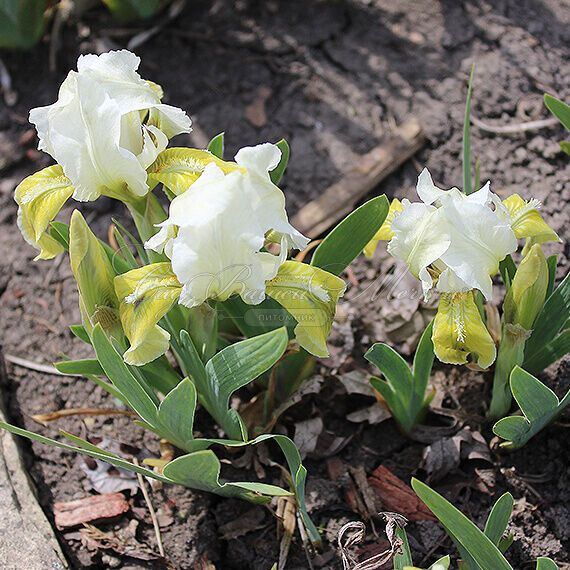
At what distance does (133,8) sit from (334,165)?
4.65 ft

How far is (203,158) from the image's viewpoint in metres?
1.68

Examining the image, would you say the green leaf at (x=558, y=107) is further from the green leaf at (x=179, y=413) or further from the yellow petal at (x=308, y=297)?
the green leaf at (x=179, y=413)

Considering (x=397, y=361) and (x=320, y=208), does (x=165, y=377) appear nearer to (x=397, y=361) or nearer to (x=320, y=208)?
(x=397, y=361)

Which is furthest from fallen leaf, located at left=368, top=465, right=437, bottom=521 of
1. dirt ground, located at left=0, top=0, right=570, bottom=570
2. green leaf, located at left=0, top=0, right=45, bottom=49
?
green leaf, located at left=0, top=0, right=45, bottom=49

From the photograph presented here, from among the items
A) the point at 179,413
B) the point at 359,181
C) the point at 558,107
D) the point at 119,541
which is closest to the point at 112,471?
the point at 119,541

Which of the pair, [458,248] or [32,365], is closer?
[458,248]

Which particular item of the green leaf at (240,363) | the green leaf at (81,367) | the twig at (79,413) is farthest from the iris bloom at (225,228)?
the twig at (79,413)

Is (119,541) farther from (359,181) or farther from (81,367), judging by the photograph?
(359,181)

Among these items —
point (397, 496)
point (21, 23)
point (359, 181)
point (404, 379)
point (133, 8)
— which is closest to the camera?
point (404, 379)

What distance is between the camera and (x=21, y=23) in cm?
314

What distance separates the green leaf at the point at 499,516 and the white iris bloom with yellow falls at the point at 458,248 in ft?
1.16

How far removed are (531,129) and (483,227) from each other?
1600 mm

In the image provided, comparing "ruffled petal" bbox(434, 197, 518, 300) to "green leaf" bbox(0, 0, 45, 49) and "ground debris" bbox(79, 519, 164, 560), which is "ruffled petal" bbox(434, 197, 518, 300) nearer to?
"ground debris" bbox(79, 519, 164, 560)

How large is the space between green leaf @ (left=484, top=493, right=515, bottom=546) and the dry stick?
1.41 m
